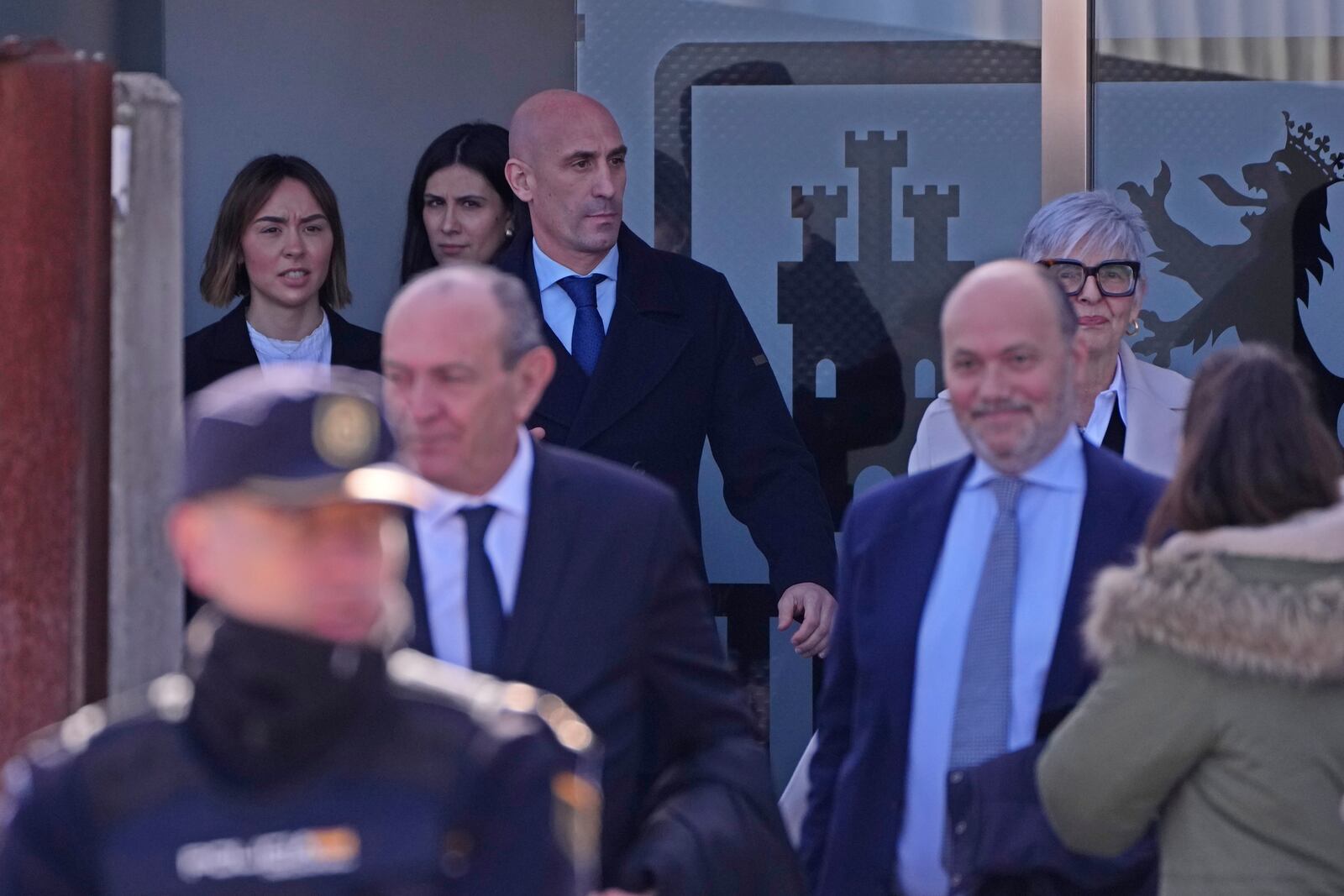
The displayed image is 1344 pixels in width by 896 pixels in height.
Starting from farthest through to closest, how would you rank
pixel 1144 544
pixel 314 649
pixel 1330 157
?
pixel 1330 157 → pixel 1144 544 → pixel 314 649

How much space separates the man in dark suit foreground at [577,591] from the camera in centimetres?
287

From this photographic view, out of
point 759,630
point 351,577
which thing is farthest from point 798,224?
point 351,577

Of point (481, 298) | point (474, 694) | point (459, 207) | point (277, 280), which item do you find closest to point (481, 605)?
point (481, 298)

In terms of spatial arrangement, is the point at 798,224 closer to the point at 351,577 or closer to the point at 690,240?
the point at 690,240

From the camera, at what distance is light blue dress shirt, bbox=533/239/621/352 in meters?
4.96

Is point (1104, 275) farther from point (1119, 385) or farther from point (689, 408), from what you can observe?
point (689, 408)

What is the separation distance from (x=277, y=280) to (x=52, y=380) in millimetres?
2244

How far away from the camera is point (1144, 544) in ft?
10.4

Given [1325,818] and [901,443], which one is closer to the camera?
[1325,818]

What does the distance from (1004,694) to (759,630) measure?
3.00 meters

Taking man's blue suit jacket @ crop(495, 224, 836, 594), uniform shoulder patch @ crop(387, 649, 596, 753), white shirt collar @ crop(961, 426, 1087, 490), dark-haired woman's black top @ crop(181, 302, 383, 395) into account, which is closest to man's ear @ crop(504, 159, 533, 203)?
man's blue suit jacket @ crop(495, 224, 836, 594)

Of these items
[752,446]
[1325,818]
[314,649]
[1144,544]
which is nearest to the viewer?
[314,649]

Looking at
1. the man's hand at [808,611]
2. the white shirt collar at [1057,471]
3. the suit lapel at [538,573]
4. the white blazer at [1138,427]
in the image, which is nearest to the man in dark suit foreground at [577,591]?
the suit lapel at [538,573]

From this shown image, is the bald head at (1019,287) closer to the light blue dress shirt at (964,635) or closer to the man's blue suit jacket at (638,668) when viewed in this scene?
the light blue dress shirt at (964,635)
